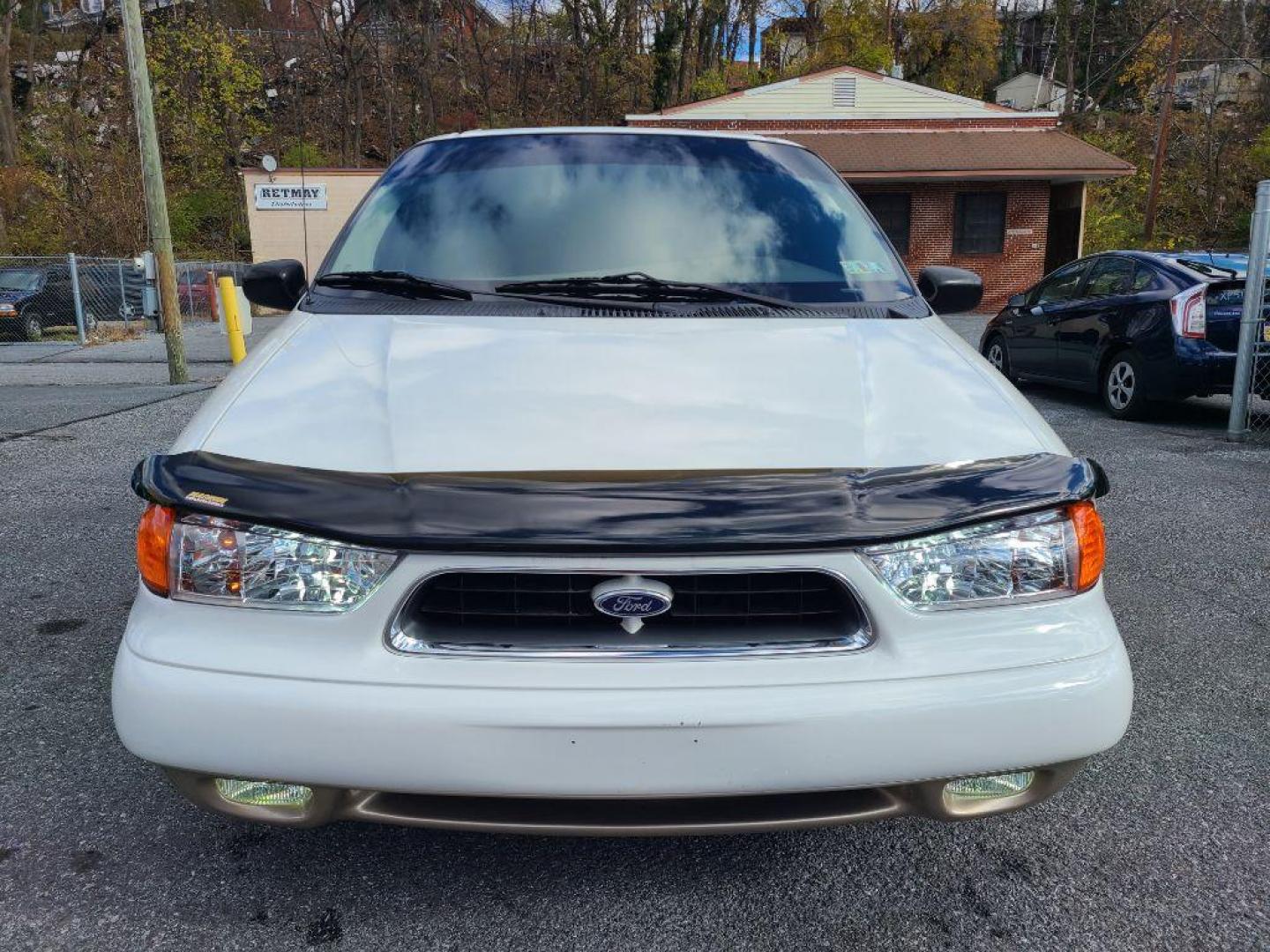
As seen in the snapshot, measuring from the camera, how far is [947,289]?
3656 mm

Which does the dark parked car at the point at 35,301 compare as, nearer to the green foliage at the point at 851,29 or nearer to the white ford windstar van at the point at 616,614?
the white ford windstar van at the point at 616,614

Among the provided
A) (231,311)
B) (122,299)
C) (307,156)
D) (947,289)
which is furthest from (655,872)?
(307,156)

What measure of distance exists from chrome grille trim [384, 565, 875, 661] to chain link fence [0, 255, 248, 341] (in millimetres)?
18682

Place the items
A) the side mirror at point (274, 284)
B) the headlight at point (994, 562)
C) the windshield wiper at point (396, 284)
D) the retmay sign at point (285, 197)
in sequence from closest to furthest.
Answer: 1. the headlight at point (994, 562)
2. the windshield wiper at point (396, 284)
3. the side mirror at point (274, 284)
4. the retmay sign at point (285, 197)

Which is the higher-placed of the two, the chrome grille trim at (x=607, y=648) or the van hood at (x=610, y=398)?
the van hood at (x=610, y=398)

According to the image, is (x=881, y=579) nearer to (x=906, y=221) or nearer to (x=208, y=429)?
(x=208, y=429)

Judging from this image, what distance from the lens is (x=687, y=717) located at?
69.5 inches

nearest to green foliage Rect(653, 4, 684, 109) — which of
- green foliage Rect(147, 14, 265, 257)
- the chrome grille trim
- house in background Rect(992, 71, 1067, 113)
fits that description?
green foliage Rect(147, 14, 265, 257)

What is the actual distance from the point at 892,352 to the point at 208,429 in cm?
159

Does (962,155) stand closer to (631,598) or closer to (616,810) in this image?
(631,598)

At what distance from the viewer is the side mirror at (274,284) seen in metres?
3.52

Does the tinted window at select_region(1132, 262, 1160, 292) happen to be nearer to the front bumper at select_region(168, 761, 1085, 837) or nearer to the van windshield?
the van windshield

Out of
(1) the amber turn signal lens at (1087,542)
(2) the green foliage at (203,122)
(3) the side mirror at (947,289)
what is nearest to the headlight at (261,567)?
(1) the amber turn signal lens at (1087,542)

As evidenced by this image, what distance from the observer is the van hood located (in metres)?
1.96
